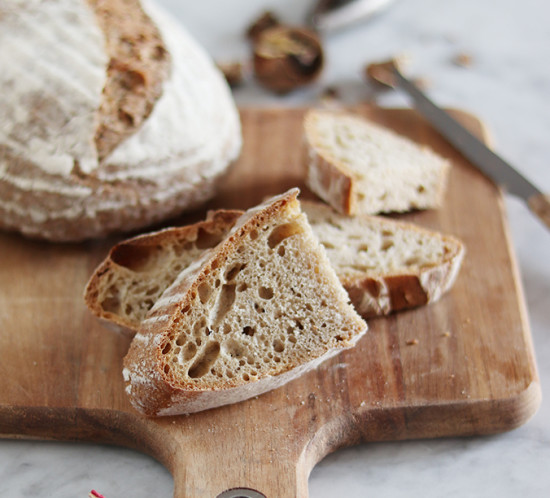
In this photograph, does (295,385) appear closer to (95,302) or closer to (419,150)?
(95,302)

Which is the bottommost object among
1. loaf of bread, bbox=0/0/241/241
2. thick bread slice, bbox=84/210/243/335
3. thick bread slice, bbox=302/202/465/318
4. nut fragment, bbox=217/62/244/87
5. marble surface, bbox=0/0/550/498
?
marble surface, bbox=0/0/550/498

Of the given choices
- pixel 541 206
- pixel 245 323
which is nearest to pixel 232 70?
pixel 541 206

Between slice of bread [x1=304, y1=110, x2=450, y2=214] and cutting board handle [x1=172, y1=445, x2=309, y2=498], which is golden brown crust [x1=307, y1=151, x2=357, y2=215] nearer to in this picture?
slice of bread [x1=304, y1=110, x2=450, y2=214]

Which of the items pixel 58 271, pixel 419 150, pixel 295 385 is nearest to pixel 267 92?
pixel 419 150

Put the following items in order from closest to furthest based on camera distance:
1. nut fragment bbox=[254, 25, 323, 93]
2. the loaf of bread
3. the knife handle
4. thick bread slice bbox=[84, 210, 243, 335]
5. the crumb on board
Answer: thick bread slice bbox=[84, 210, 243, 335]
the loaf of bread
the knife handle
nut fragment bbox=[254, 25, 323, 93]
the crumb on board

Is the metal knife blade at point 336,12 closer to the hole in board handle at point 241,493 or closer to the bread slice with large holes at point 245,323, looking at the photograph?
the bread slice with large holes at point 245,323

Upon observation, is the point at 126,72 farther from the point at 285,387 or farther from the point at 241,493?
the point at 241,493

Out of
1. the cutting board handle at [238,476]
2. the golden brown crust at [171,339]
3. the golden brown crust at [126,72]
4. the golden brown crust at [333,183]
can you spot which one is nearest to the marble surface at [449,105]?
the cutting board handle at [238,476]

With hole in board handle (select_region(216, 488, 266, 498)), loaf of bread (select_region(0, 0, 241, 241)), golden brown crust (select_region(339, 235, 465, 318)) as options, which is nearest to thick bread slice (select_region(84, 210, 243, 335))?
loaf of bread (select_region(0, 0, 241, 241))
